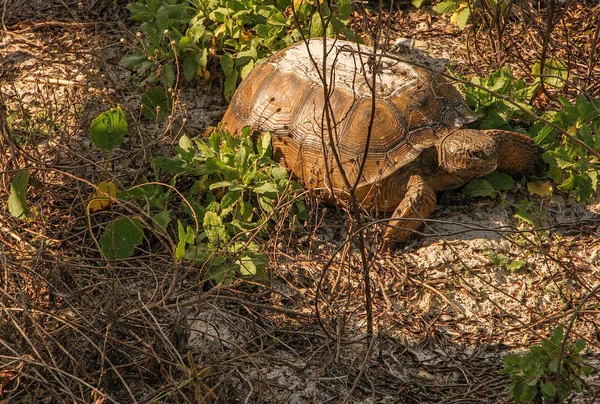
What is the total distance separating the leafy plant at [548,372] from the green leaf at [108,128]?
220 centimetres

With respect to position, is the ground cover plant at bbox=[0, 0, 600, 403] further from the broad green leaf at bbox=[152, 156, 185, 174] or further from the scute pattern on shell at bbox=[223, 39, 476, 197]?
the scute pattern on shell at bbox=[223, 39, 476, 197]

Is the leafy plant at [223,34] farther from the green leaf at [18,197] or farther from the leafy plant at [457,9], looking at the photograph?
the green leaf at [18,197]

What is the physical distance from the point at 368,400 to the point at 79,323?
4.48 ft

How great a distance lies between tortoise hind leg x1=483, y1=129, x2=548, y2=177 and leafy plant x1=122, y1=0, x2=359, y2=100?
1253 millimetres

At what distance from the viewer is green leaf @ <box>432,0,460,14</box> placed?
6.13 meters

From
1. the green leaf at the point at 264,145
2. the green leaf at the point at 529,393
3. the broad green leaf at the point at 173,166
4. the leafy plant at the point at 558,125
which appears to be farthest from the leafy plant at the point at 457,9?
the green leaf at the point at 529,393

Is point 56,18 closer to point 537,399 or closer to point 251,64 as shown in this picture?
point 251,64

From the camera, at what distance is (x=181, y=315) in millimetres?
3910

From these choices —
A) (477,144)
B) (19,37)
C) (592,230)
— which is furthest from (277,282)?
(19,37)

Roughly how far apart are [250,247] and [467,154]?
136 cm

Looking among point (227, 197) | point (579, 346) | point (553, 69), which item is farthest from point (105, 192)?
point (553, 69)

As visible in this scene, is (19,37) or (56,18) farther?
(56,18)

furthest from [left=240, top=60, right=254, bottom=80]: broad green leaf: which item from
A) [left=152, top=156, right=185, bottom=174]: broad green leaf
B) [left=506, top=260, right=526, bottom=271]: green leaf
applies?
[left=506, top=260, right=526, bottom=271]: green leaf

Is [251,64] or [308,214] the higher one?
[251,64]
